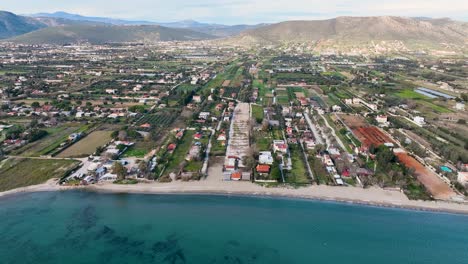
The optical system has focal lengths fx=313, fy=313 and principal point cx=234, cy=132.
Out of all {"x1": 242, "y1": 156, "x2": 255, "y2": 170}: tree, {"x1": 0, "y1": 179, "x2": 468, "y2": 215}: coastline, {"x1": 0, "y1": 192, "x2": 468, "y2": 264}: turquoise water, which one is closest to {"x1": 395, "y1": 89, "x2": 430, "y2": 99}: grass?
{"x1": 0, "y1": 179, "x2": 468, "y2": 215}: coastline

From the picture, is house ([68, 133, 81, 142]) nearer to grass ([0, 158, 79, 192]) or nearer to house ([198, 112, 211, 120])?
grass ([0, 158, 79, 192])

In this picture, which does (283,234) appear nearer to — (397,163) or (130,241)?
(130,241)

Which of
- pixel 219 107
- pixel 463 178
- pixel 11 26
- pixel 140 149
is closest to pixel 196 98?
pixel 219 107

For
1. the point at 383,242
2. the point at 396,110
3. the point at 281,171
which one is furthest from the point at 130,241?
the point at 396,110

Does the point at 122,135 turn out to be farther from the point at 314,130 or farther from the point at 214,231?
the point at 314,130

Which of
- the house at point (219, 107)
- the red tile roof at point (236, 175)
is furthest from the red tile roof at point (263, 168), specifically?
the house at point (219, 107)

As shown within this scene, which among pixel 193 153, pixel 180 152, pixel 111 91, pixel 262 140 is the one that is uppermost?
pixel 111 91

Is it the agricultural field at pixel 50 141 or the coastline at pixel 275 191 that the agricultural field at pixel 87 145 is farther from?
the coastline at pixel 275 191
